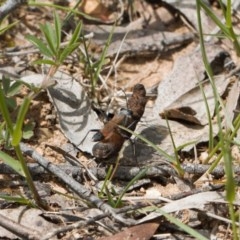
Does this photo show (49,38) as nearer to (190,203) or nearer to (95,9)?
(190,203)

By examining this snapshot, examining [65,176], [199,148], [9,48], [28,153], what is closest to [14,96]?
[9,48]

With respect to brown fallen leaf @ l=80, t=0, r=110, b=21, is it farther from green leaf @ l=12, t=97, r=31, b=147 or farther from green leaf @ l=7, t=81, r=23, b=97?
green leaf @ l=12, t=97, r=31, b=147

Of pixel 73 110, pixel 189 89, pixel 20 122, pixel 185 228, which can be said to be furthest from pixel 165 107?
pixel 20 122

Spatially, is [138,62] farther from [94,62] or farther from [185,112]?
[185,112]

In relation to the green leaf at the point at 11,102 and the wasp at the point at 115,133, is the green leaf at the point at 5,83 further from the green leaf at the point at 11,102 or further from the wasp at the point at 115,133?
the wasp at the point at 115,133

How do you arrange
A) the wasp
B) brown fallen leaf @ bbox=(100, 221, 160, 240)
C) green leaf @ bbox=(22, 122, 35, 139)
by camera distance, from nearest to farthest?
brown fallen leaf @ bbox=(100, 221, 160, 240), the wasp, green leaf @ bbox=(22, 122, 35, 139)

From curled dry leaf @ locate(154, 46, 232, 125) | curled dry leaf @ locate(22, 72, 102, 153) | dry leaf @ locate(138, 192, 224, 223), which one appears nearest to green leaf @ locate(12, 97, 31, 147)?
dry leaf @ locate(138, 192, 224, 223)

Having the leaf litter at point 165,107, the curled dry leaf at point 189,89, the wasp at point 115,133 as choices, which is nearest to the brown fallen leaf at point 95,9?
the leaf litter at point 165,107
